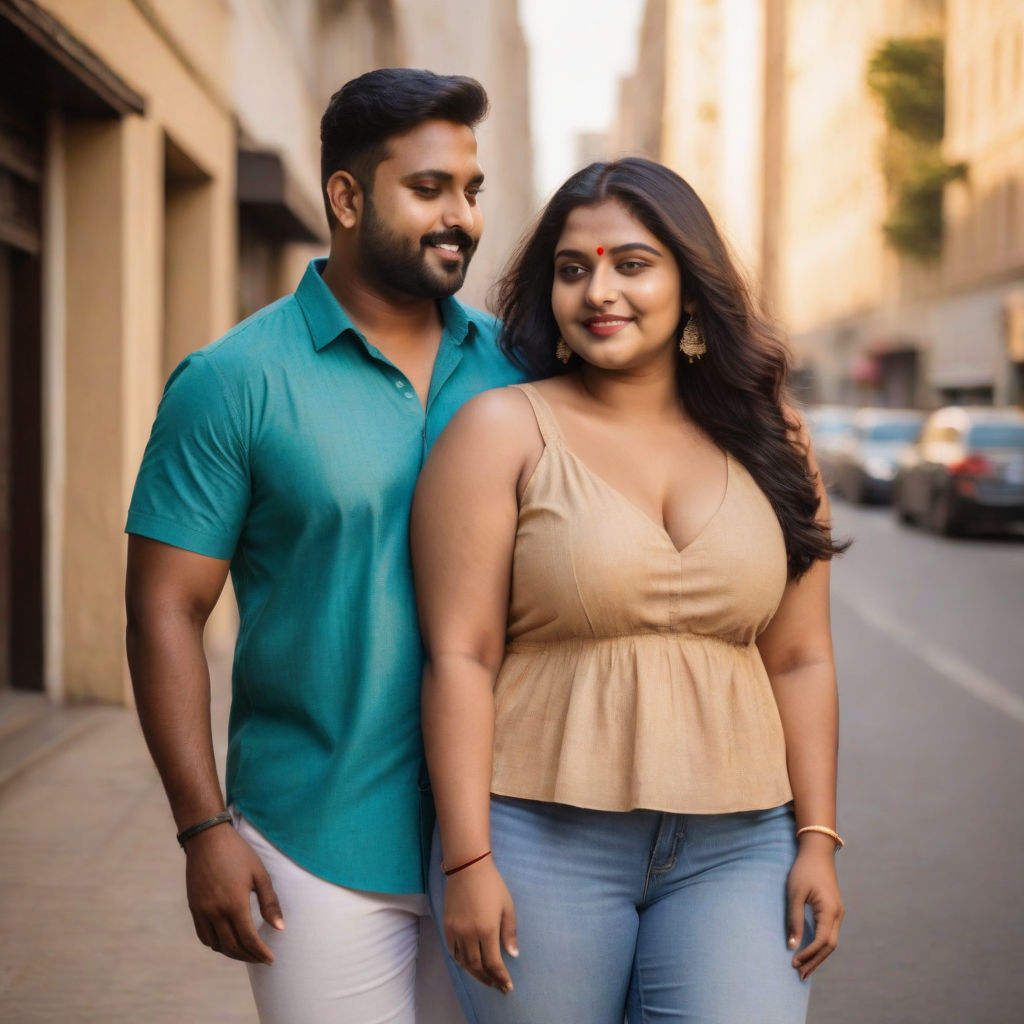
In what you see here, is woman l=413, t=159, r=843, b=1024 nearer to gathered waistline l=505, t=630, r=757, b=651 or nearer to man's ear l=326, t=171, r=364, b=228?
gathered waistline l=505, t=630, r=757, b=651

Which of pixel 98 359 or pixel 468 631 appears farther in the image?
pixel 98 359

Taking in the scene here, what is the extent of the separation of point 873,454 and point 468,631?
24.6m

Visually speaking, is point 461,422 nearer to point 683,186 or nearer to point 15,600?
point 683,186

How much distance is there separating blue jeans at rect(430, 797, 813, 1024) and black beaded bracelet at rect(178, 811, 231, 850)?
1.12 feet

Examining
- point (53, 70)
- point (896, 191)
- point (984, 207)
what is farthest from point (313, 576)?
point (896, 191)

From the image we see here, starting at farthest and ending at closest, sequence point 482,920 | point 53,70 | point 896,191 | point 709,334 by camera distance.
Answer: point 896,191, point 53,70, point 709,334, point 482,920

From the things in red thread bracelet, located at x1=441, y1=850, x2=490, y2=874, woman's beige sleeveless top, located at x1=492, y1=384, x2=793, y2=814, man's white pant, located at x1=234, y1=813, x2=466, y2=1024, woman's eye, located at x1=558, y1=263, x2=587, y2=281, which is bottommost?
man's white pant, located at x1=234, y1=813, x2=466, y2=1024

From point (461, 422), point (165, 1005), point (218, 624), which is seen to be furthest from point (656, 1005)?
point (218, 624)

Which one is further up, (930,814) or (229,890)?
(229,890)

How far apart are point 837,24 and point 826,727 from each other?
6213 centimetres

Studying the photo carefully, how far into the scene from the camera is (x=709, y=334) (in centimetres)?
247

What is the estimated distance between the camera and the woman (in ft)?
7.12

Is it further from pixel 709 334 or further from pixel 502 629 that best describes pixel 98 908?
pixel 709 334

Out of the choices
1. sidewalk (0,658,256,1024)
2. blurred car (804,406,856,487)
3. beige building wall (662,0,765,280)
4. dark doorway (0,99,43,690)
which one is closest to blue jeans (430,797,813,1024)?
sidewalk (0,658,256,1024)
